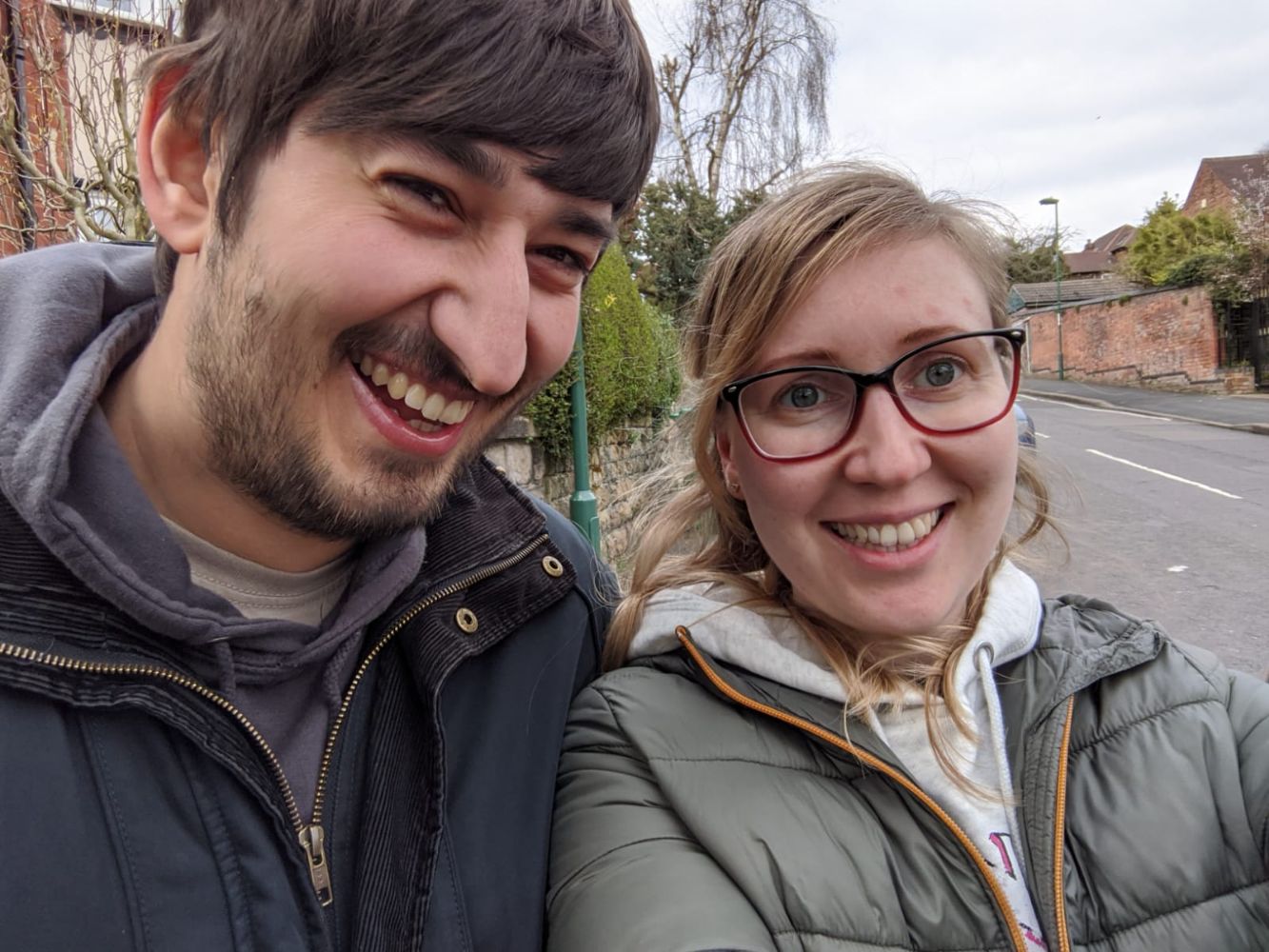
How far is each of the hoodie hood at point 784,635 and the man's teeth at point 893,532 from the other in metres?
0.20

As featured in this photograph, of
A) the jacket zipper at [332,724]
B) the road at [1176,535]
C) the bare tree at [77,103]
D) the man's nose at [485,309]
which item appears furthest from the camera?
the bare tree at [77,103]

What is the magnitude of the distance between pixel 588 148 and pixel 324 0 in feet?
1.38

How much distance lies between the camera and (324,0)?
1.26 metres

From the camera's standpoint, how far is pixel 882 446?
1.37m

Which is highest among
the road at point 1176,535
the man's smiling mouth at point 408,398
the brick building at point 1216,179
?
the brick building at point 1216,179

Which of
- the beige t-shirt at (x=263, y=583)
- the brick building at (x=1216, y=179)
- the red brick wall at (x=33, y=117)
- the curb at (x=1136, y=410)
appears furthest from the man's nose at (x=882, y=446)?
the brick building at (x=1216, y=179)

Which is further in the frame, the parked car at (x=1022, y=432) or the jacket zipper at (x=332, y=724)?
the parked car at (x=1022, y=432)

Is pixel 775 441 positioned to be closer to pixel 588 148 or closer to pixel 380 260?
pixel 588 148

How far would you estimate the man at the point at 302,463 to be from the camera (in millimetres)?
1070

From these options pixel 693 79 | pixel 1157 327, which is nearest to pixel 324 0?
pixel 693 79

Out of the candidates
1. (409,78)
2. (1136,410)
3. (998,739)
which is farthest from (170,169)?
(1136,410)

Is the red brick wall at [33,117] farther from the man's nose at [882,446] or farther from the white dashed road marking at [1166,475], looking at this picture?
the white dashed road marking at [1166,475]

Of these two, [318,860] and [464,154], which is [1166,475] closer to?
[464,154]

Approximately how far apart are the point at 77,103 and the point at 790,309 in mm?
6242
